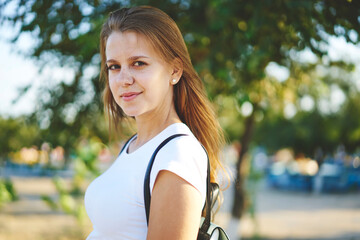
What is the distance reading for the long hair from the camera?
1278 mm

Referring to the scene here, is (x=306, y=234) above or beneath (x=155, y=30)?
beneath

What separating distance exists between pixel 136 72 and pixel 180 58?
0.68ft

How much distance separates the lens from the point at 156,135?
1312mm

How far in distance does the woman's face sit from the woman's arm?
36cm

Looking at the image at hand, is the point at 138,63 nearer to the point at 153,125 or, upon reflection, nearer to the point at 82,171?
the point at 153,125

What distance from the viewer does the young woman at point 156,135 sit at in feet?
3.39

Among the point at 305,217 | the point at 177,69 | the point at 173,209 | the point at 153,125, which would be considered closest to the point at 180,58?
the point at 177,69

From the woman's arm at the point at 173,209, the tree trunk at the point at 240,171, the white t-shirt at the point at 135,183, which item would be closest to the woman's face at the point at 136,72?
the white t-shirt at the point at 135,183

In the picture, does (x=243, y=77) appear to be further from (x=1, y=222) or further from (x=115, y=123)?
(x=1, y=222)

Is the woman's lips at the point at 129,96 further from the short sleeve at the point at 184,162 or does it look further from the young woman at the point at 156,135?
the short sleeve at the point at 184,162

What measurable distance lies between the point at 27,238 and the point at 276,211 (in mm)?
9616

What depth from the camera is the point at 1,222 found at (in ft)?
36.0

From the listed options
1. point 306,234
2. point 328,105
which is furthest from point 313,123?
point 306,234

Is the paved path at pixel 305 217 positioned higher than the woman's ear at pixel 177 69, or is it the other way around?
the woman's ear at pixel 177 69
